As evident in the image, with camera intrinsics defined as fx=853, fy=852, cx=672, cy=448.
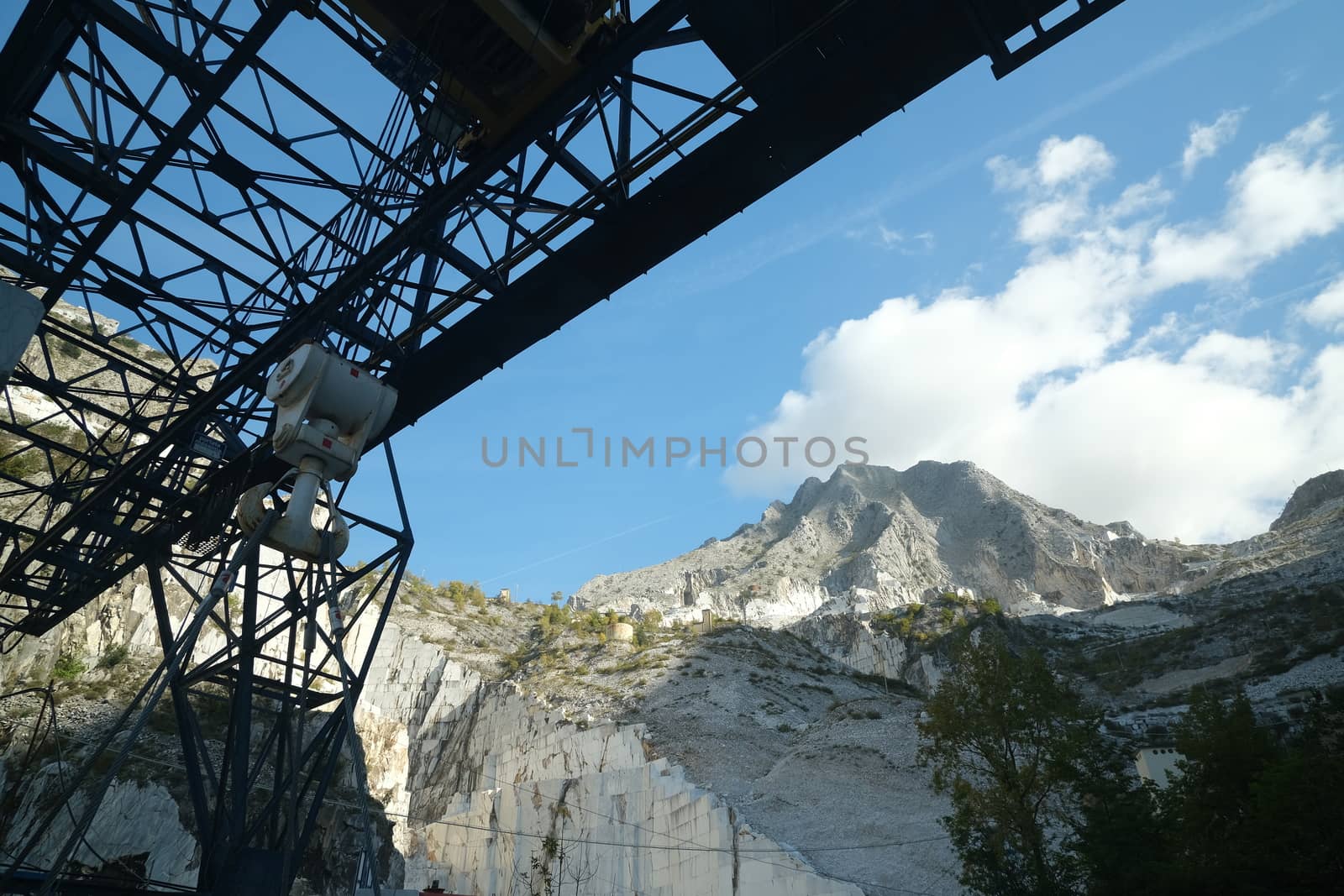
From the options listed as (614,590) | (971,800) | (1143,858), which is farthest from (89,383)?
(614,590)

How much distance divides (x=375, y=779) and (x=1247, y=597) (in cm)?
6807

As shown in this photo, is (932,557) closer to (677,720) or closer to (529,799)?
(677,720)

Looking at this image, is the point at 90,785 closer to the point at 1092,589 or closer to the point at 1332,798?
the point at 1332,798

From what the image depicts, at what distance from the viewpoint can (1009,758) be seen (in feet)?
81.7

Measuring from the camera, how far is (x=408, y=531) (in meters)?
13.9

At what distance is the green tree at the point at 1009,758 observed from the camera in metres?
22.4

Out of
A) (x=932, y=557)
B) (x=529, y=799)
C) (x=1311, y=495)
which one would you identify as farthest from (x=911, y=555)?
(x=529, y=799)

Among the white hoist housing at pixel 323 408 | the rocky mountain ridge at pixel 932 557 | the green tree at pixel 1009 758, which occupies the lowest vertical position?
the green tree at pixel 1009 758

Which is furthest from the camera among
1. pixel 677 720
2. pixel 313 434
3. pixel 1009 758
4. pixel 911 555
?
pixel 911 555

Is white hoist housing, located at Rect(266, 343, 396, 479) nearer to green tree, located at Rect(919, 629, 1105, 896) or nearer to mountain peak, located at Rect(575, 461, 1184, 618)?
green tree, located at Rect(919, 629, 1105, 896)

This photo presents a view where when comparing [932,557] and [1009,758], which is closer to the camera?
[1009,758]

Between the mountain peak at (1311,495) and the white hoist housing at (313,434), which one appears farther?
the mountain peak at (1311,495)

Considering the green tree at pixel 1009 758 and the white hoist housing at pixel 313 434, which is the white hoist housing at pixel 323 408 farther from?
the green tree at pixel 1009 758

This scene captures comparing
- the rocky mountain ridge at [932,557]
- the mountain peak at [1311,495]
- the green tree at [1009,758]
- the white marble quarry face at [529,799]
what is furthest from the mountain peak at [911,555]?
the green tree at [1009,758]
